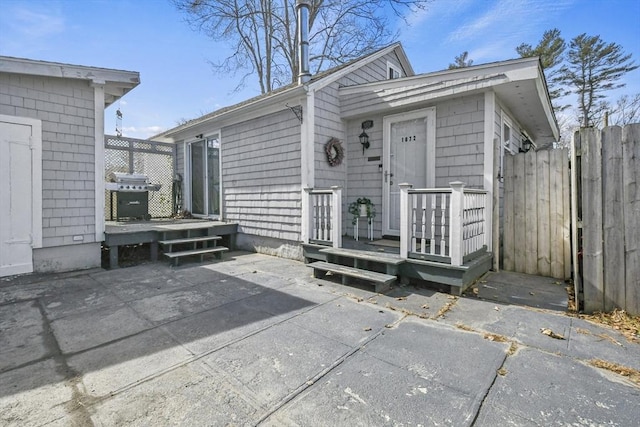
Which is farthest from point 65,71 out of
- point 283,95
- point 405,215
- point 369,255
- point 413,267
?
point 413,267

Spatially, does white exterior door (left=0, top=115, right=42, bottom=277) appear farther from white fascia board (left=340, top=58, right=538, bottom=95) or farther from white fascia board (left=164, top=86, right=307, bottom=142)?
white fascia board (left=340, top=58, right=538, bottom=95)

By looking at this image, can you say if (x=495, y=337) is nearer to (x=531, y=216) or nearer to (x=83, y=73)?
(x=531, y=216)

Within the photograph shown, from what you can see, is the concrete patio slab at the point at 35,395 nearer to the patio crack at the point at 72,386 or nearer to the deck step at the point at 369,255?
the patio crack at the point at 72,386

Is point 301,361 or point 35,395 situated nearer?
point 35,395

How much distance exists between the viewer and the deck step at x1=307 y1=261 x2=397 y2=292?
3.62 metres

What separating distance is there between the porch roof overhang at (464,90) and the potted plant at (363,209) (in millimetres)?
1571

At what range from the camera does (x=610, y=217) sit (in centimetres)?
277

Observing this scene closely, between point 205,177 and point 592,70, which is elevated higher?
point 592,70

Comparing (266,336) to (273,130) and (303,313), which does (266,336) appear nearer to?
(303,313)

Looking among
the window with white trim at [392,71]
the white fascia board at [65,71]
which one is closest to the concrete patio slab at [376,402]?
the white fascia board at [65,71]

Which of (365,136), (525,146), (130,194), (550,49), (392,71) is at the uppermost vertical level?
(550,49)

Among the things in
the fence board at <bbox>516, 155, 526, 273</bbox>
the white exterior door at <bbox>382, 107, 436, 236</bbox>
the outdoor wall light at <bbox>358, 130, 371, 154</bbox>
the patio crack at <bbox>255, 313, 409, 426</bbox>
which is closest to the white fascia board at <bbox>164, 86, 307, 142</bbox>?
the outdoor wall light at <bbox>358, 130, 371, 154</bbox>

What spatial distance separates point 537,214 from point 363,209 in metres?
2.51

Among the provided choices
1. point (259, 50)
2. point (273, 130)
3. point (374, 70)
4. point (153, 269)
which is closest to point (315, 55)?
point (259, 50)
